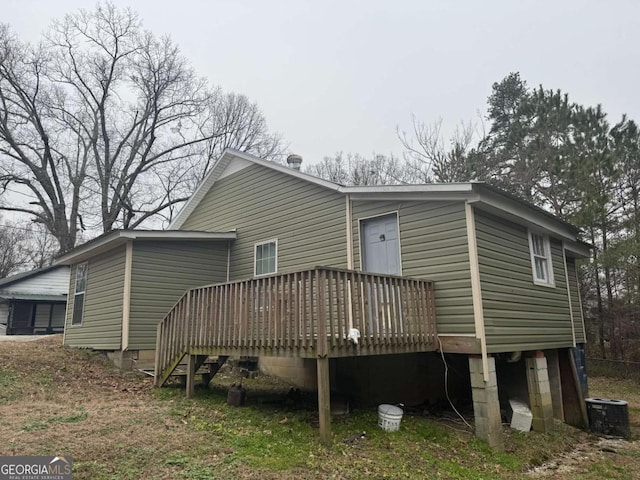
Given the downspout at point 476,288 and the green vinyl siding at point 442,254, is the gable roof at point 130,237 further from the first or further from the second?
the downspout at point 476,288

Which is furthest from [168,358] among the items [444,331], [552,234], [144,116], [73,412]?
[144,116]

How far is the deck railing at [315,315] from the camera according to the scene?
605cm

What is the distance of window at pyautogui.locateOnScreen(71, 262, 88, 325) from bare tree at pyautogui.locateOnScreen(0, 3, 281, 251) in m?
12.7

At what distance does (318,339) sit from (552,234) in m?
6.82

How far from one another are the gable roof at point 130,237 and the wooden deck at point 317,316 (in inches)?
135

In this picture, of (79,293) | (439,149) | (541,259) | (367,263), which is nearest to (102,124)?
(79,293)

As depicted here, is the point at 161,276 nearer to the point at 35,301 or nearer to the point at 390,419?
the point at 390,419

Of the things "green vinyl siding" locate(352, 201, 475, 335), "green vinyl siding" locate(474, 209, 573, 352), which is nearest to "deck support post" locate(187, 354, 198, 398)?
"green vinyl siding" locate(352, 201, 475, 335)

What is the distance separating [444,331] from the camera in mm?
7535

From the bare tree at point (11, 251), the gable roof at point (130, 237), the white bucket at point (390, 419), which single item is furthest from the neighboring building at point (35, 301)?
the white bucket at point (390, 419)

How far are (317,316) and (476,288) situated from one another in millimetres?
2871

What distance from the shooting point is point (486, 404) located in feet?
22.9

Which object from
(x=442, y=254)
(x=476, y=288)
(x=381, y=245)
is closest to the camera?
(x=476, y=288)

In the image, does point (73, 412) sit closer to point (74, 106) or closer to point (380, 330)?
point (380, 330)
